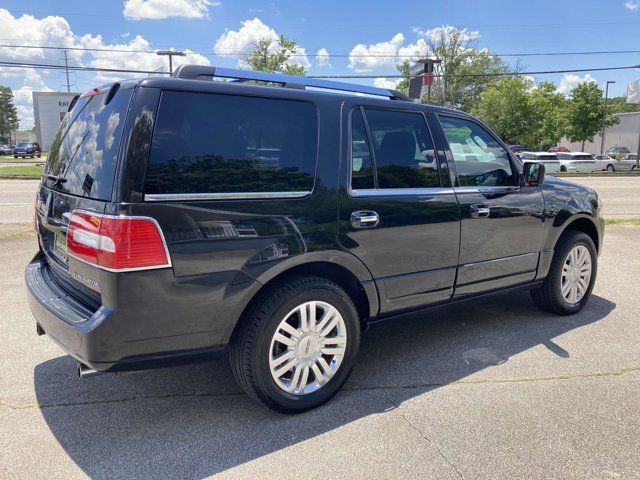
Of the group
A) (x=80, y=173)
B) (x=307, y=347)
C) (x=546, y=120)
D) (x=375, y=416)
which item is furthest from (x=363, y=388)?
(x=546, y=120)

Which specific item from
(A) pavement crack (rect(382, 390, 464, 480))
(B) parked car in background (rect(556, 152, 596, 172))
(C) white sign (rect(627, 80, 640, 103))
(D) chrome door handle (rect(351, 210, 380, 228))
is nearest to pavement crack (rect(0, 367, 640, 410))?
(A) pavement crack (rect(382, 390, 464, 480))

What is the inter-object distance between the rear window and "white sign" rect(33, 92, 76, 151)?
6615 cm

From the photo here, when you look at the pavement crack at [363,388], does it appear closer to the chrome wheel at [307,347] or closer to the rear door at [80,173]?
the chrome wheel at [307,347]

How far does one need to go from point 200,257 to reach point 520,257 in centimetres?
286

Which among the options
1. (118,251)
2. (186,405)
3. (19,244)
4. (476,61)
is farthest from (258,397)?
(476,61)

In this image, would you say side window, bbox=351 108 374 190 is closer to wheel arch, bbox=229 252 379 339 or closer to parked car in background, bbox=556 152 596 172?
wheel arch, bbox=229 252 379 339

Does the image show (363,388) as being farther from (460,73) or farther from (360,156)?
(460,73)

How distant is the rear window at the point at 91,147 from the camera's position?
8.29ft

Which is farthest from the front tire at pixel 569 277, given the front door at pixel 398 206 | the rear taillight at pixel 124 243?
the rear taillight at pixel 124 243

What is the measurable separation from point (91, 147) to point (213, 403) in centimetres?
169

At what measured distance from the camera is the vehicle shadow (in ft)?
8.64

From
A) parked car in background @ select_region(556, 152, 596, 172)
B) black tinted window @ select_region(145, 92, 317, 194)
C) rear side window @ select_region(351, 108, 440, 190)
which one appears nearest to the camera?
black tinted window @ select_region(145, 92, 317, 194)

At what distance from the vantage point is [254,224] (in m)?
2.73

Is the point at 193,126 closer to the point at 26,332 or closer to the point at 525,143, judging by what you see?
the point at 26,332
